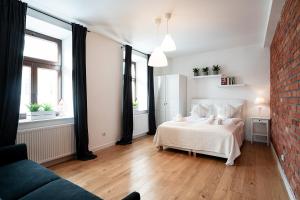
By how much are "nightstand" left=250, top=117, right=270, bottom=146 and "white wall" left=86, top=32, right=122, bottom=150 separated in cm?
347

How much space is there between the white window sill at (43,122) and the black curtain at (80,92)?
6.8 inches

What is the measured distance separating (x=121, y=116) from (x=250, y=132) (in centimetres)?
356

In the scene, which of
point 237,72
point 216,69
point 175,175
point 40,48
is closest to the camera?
point 175,175

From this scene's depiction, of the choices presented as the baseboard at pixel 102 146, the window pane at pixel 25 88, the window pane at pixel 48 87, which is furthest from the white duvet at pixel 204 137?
the window pane at pixel 25 88

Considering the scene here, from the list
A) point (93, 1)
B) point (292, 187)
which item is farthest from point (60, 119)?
point (292, 187)

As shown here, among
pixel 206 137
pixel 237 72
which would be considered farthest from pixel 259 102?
pixel 206 137

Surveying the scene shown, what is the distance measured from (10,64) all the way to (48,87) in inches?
40.9

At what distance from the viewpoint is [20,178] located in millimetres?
1579

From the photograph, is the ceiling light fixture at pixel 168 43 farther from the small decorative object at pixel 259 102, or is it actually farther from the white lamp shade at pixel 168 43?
the small decorative object at pixel 259 102

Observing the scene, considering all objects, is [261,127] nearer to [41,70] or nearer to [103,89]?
[103,89]

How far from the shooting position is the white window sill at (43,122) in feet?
8.36

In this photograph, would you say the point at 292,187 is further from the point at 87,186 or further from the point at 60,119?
the point at 60,119

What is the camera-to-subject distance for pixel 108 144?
3.96 metres

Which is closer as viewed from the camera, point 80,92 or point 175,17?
point 175,17
